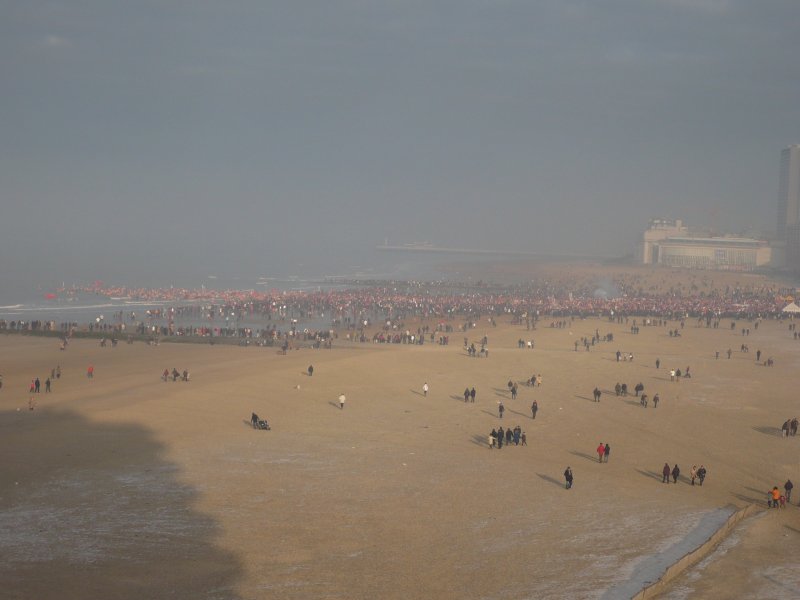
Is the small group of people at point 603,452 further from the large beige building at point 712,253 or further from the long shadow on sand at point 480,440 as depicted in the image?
the large beige building at point 712,253

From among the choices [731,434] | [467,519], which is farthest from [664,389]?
[467,519]

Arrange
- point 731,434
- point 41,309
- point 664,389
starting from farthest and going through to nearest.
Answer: point 41,309, point 664,389, point 731,434

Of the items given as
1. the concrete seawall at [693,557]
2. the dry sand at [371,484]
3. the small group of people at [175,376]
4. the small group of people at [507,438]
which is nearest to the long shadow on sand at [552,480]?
the dry sand at [371,484]

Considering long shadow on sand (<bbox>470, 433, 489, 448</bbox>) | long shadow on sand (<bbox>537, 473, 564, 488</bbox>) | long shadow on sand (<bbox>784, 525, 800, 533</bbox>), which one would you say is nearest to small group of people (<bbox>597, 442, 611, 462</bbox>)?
long shadow on sand (<bbox>537, 473, 564, 488</bbox>)

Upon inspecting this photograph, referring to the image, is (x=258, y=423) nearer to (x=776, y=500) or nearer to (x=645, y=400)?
(x=776, y=500)

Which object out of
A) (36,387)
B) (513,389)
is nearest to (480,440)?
(513,389)

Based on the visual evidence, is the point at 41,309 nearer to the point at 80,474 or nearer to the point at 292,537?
the point at 80,474
